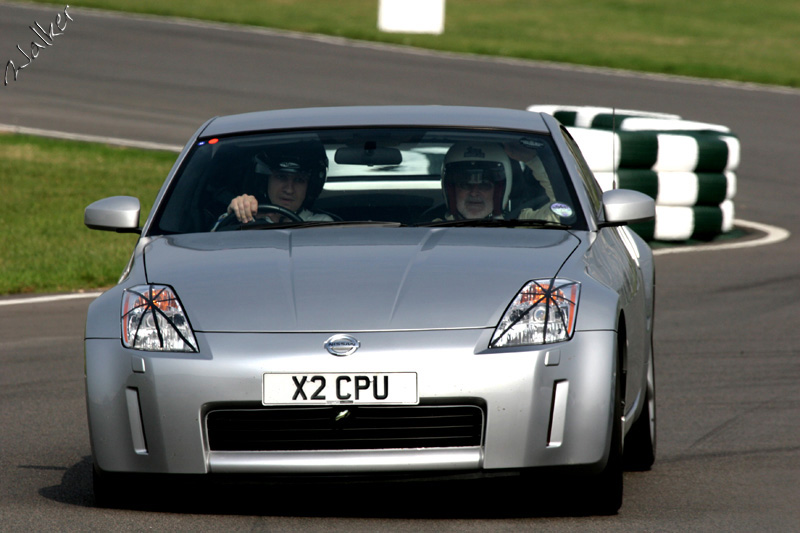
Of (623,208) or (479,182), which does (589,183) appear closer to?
(623,208)

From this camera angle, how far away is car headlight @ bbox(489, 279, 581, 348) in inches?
194

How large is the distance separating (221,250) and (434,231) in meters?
0.79

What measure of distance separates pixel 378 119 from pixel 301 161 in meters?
0.43

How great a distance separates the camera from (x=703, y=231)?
46.3ft

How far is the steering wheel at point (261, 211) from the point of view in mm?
5988

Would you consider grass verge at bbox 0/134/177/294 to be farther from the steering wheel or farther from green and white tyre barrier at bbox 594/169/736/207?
the steering wheel

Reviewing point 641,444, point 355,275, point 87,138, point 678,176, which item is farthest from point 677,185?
point 355,275

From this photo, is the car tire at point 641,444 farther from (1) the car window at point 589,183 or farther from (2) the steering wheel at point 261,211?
(2) the steering wheel at point 261,211

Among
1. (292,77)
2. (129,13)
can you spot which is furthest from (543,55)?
(129,13)

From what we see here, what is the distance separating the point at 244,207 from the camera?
610 centimetres

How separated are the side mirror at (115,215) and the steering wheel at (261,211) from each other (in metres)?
0.33

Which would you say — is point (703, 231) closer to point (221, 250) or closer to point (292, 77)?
point (221, 250)

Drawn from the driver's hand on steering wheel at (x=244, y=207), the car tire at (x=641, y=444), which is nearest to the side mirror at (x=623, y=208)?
the car tire at (x=641, y=444)

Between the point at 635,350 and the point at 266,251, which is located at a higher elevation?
the point at 266,251
